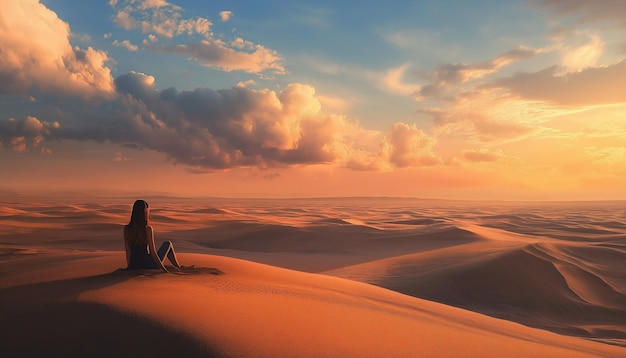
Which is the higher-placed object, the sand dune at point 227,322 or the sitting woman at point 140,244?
the sitting woman at point 140,244

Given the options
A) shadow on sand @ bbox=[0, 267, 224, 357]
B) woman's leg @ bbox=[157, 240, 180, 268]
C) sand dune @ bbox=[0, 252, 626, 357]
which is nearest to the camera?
shadow on sand @ bbox=[0, 267, 224, 357]

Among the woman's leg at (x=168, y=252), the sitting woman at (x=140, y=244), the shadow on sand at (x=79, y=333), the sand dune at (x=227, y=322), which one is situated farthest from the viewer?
the woman's leg at (x=168, y=252)

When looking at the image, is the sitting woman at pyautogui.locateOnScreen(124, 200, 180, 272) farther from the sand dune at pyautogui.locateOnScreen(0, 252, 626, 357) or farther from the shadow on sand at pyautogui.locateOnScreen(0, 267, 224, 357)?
the shadow on sand at pyautogui.locateOnScreen(0, 267, 224, 357)

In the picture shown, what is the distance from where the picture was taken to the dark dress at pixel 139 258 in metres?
5.16

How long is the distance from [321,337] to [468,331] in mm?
2152

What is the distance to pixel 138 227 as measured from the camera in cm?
520

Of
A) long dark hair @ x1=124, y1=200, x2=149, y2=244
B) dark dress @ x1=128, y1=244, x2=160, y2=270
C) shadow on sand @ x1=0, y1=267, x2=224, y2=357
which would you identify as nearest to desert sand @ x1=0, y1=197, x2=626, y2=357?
shadow on sand @ x1=0, y1=267, x2=224, y2=357

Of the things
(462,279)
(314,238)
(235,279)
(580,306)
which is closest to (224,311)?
(235,279)

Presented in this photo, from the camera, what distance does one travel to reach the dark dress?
5.16 meters

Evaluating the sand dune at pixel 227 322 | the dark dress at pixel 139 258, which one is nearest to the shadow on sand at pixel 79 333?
the sand dune at pixel 227 322

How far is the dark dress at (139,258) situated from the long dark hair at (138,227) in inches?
3.1

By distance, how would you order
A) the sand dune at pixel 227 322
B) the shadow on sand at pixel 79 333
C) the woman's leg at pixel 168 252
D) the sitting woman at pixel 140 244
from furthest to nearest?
the woman's leg at pixel 168 252 → the sitting woman at pixel 140 244 → the sand dune at pixel 227 322 → the shadow on sand at pixel 79 333

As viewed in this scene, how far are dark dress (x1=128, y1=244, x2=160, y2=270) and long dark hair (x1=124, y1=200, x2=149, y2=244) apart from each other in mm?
78

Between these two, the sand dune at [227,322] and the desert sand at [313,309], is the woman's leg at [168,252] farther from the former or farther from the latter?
the sand dune at [227,322]
